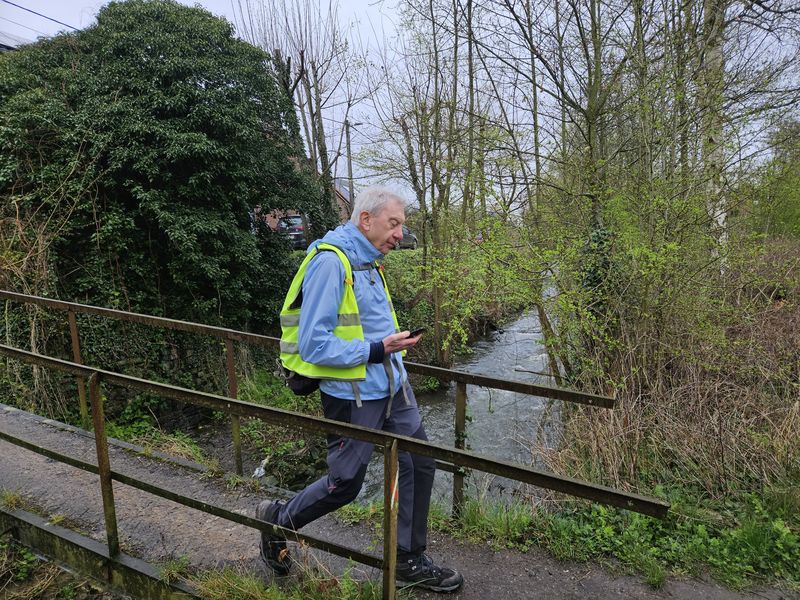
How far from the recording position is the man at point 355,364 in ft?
6.56

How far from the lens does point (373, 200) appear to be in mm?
2182

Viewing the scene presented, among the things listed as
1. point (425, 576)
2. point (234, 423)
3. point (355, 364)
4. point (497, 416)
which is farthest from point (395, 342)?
point (497, 416)

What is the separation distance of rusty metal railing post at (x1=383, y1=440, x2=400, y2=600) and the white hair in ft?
3.29

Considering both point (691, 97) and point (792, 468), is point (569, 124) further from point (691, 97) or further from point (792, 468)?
point (792, 468)

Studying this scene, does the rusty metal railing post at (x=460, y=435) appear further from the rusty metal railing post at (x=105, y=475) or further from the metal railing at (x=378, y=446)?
the rusty metal railing post at (x=105, y=475)

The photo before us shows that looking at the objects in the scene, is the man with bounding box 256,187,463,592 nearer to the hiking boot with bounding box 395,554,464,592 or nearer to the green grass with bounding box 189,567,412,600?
the hiking boot with bounding box 395,554,464,592

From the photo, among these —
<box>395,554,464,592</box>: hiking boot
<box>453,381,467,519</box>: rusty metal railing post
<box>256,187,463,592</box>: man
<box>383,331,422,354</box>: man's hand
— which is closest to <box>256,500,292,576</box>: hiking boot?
<box>256,187,463,592</box>: man

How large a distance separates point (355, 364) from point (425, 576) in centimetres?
113

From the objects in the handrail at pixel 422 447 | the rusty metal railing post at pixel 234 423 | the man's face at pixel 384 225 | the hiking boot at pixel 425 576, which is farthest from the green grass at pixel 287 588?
the man's face at pixel 384 225

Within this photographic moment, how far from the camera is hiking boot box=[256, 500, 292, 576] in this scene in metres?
2.31

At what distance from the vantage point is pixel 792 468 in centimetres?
373

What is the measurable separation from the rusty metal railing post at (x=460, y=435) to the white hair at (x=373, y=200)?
125 centimetres

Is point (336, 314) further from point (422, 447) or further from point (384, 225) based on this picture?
point (422, 447)

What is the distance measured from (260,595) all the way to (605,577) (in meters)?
1.75
